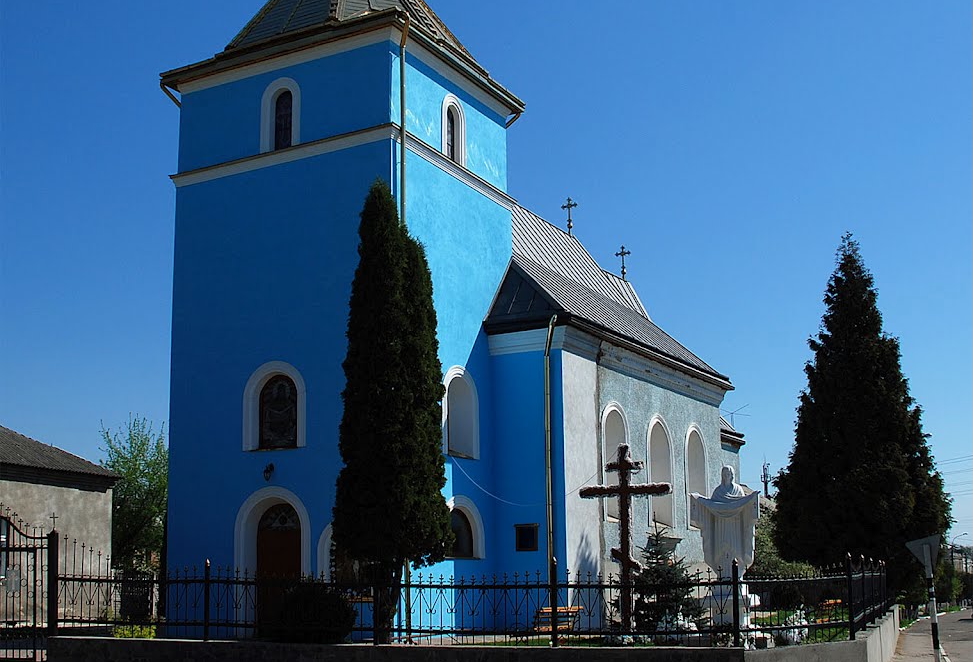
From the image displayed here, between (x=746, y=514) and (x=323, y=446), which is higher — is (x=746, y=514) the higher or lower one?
the lower one

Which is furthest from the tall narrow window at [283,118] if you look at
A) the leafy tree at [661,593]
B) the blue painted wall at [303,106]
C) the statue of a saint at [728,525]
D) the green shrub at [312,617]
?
the statue of a saint at [728,525]

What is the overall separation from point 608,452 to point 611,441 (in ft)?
1.24

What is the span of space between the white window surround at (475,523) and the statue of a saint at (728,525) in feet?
15.6

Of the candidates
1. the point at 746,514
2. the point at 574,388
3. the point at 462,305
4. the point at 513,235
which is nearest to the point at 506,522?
the point at 574,388

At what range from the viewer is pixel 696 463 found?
2630cm

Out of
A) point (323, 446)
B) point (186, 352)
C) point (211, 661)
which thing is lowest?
point (211, 661)

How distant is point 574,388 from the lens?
20.1 m

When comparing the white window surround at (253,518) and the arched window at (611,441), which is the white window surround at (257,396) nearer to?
the white window surround at (253,518)

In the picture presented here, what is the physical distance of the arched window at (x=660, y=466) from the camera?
23.9m

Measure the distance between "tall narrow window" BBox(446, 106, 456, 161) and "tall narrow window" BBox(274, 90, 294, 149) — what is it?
2.92 metres

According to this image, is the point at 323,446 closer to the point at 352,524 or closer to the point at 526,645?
the point at 352,524

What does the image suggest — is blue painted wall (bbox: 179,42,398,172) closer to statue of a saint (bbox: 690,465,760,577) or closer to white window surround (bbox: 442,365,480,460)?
white window surround (bbox: 442,365,480,460)

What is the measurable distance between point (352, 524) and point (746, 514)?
557 cm

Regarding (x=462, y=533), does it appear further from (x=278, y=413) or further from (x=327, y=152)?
(x=327, y=152)
